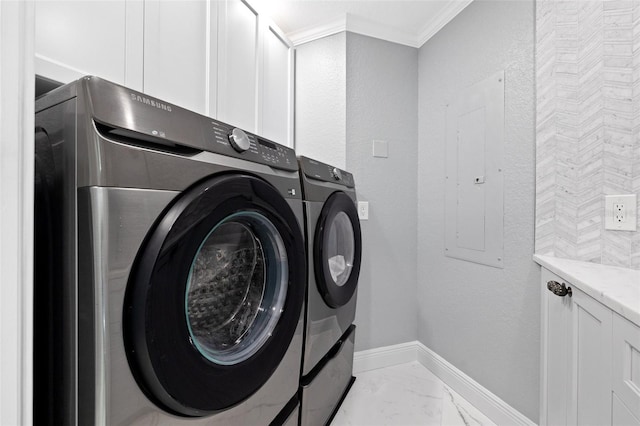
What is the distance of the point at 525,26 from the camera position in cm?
142

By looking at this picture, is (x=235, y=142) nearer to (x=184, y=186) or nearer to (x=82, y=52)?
(x=184, y=186)

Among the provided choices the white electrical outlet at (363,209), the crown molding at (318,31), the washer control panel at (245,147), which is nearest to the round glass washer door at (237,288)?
the washer control panel at (245,147)

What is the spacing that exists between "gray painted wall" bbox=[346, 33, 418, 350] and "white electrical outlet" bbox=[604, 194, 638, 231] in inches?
43.6

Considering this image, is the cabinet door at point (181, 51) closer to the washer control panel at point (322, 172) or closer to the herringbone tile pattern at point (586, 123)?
the washer control panel at point (322, 172)

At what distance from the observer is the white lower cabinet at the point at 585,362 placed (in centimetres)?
64

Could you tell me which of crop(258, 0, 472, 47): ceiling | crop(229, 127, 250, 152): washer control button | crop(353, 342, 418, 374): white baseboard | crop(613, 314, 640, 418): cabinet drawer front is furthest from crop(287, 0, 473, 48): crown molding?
crop(353, 342, 418, 374): white baseboard

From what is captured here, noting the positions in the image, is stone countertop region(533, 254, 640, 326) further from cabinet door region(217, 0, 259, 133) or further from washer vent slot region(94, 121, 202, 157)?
cabinet door region(217, 0, 259, 133)

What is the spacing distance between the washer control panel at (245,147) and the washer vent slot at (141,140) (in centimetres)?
7

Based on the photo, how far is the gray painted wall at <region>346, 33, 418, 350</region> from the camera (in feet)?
6.61

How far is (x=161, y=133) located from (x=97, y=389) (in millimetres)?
502

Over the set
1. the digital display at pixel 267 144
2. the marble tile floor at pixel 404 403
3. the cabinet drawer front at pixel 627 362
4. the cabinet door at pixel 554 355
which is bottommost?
the marble tile floor at pixel 404 403

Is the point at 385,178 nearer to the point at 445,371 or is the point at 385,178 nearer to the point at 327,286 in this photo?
the point at 327,286

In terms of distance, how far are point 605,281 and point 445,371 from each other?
1.27m

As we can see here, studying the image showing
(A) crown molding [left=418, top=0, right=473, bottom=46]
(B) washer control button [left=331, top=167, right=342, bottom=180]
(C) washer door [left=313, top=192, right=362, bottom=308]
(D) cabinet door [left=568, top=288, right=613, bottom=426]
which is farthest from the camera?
(A) crown molding [left=418, top=0, right=473, bottom=46]
